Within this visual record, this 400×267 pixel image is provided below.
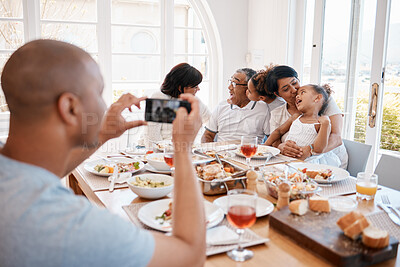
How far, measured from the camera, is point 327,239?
104cm

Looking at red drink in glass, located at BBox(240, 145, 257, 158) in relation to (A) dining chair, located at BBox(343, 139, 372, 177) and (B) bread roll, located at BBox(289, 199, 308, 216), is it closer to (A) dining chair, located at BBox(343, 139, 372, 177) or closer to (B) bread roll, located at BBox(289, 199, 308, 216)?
(B) bread roll, located at BBox(289, 199, 308, 216)

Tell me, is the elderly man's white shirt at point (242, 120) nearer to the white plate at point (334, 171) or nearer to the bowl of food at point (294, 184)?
the white plate at point (334, 171)

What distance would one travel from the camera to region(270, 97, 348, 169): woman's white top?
2.46 metres

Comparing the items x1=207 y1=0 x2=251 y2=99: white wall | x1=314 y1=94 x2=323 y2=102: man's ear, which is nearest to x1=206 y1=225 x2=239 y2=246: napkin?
x1=314 y1=94 x2=323 y2=102: man's ear

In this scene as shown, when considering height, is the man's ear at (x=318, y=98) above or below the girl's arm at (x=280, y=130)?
above

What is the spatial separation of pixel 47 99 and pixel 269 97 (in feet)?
7.51

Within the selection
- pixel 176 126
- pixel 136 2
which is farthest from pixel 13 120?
pixel 136 2

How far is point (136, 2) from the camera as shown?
4027 millimetres

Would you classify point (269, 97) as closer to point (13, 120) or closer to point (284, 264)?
point (284, 264)

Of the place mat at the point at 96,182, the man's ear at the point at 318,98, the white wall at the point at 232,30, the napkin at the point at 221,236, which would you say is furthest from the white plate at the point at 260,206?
the white wall at the point at 232,30

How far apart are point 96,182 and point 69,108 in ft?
3.11

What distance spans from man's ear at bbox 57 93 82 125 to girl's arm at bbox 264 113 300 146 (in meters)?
1.99

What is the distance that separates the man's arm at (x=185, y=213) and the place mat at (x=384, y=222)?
652mm

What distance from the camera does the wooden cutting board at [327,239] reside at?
0.97 meters
